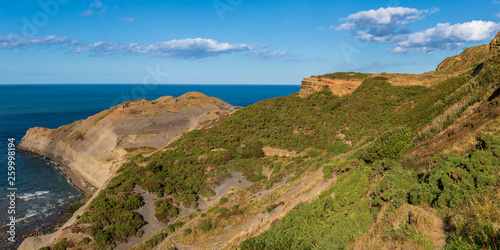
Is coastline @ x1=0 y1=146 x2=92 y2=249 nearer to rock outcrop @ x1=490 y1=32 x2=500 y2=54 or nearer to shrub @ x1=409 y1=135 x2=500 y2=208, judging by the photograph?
shrub @ x1=409 y1=135 x2=500 y2=208

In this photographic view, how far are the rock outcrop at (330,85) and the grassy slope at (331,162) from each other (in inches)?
74.8

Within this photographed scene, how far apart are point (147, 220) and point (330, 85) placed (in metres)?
41.4

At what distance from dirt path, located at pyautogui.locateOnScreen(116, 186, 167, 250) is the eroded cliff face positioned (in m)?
18.5

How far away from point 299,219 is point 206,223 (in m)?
11.9

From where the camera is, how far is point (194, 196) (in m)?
30.4

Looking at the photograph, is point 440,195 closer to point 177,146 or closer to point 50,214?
point 177,146

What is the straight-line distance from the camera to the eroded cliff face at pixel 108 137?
5022 cm

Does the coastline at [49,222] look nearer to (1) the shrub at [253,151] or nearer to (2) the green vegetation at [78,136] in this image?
(2) the green vegetation at [78,136]

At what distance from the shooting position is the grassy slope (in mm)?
10797

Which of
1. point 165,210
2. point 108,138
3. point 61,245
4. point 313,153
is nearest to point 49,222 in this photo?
point 61,245

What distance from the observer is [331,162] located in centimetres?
2167

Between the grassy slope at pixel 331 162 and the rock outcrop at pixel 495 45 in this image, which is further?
the rock outcrop at pixel 495 45

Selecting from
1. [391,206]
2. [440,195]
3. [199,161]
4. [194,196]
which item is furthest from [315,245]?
[199,161]

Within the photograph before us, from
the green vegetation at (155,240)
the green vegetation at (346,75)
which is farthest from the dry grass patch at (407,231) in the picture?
the green vegetation at (346,75)
